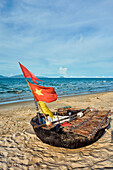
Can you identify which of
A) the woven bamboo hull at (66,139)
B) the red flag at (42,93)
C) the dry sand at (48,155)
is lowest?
the dry sand at (48,155)

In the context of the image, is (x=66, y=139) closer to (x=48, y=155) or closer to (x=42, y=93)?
(x=48, y=155)

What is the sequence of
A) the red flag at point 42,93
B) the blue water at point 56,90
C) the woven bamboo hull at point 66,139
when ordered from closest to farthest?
the woven bamboo hull at point 66,139 → the red flag at point 42,93 → the blue water at point 56,90

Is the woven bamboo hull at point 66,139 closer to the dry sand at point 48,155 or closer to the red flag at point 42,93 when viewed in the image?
the dry sand at point 48,155

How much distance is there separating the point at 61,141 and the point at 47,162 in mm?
837

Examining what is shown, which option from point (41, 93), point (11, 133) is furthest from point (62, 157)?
point (11, 133)

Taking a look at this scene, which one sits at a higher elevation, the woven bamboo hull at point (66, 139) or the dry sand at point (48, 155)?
the woven bamboo hull at point (66, 139)

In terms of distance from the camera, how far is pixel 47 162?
13.0 feet

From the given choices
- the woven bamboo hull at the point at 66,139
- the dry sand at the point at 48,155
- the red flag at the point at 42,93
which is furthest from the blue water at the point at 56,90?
the woven bamboo hull at the point at 66,139

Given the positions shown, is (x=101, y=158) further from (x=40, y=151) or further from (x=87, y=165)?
(x=40, y=151)

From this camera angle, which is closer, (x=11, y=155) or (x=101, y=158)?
(x=101, y=158)

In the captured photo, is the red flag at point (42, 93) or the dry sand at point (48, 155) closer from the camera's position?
the dry sand at point (48, 155)

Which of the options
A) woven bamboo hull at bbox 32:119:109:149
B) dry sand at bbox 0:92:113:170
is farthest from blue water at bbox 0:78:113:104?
woven bamboo hull at bbox 32:119:109:149

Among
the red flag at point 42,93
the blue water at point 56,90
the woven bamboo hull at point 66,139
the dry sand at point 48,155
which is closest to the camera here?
the dry sand at point 48,155

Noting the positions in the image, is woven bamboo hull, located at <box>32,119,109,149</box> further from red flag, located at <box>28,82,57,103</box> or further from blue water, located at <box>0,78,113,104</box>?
blue water, located at <box>0,78,113,104</box>
